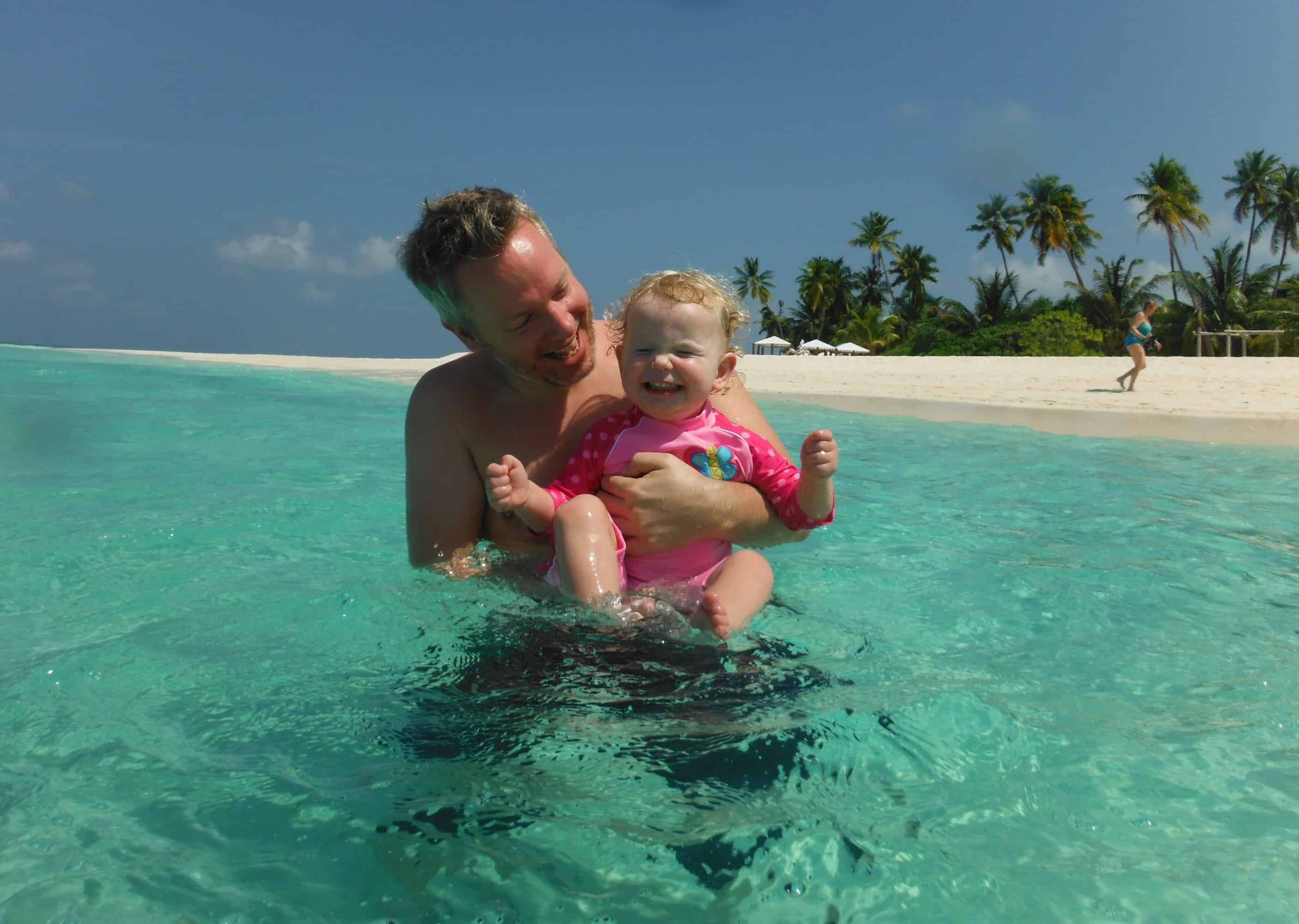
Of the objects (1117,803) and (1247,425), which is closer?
(1117,803)

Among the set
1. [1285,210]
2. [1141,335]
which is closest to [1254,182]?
[1285,210]

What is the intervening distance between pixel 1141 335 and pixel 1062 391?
1.52m

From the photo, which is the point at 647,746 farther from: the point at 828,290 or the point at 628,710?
the point at 828,290

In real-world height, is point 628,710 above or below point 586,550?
below

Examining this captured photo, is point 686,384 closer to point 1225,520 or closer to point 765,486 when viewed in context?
point 765,486

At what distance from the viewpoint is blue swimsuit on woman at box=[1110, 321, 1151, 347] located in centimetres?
1528

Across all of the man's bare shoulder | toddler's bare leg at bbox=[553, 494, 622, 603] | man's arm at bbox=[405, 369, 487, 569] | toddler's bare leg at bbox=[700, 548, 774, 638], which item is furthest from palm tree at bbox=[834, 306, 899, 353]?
toddler's bare leg at bbox=[553, 494, 622, 603]

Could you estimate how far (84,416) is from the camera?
11.2 m

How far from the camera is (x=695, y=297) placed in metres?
2.81

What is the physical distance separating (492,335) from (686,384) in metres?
0.62

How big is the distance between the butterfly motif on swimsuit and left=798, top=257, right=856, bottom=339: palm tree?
56948 mm

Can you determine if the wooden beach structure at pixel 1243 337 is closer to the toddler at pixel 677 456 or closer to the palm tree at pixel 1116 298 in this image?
the palm tree at pixel 1116 298

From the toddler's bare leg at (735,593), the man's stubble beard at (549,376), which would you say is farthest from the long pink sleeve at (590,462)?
the toddler's bare leg at (735,593)

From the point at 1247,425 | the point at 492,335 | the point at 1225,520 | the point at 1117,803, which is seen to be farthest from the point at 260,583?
the point at 1247,425
